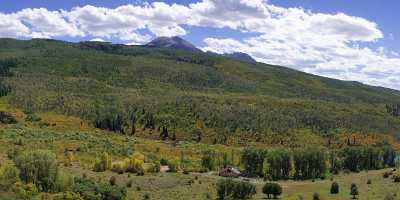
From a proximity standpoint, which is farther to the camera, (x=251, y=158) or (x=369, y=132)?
(x=369, y=132)

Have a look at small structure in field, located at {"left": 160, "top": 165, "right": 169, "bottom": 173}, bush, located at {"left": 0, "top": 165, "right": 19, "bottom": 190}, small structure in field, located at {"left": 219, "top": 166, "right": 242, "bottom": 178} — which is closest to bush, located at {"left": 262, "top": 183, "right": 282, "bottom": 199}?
small structure in field, located at {"left": 219, "top": 166, "right": 242, "bottom": 178}

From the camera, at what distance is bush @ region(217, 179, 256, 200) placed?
6450 centimetres

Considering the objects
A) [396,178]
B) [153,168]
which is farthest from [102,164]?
[396,178]

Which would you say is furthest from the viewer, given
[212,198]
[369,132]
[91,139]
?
[369,132]

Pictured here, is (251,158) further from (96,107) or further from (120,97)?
(120,97)

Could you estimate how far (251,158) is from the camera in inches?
3639

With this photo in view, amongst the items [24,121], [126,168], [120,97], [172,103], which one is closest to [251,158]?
[126,168]

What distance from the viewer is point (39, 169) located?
60.6 meters

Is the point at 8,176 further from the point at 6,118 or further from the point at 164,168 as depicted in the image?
the point at 6,118

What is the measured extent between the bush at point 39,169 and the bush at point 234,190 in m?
18.5

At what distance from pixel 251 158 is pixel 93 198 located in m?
41.8

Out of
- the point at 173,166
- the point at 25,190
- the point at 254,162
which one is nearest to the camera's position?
the point at 25,190

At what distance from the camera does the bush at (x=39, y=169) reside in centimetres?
5950

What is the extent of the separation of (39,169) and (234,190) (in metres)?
21.6
